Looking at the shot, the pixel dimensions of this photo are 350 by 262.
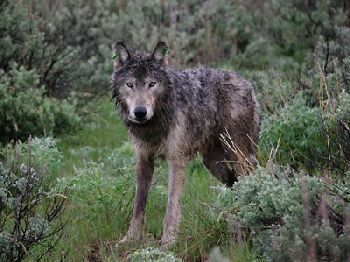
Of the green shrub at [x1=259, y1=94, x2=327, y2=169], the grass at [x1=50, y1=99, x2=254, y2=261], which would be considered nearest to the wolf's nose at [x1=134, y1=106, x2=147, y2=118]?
the grass at [x1=50, y1=99, x2=254, y2=261]

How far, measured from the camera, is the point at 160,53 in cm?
764

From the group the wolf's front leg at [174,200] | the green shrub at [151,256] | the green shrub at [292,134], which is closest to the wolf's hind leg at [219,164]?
the green shrub at [292,134]

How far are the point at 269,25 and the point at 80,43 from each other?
Result: 12.8ft

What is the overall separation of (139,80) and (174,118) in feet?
1.92

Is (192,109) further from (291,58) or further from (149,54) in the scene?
(291,58)

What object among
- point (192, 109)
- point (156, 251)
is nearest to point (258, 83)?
point (192, 109)

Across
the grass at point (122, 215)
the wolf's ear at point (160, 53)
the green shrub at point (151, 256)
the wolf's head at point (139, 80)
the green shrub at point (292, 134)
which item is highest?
the wolf's ear at point (160, 53)

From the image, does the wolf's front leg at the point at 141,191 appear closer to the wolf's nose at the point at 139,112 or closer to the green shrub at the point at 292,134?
the wolf's nose at the point at 139,112

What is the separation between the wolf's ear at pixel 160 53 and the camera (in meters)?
7.61

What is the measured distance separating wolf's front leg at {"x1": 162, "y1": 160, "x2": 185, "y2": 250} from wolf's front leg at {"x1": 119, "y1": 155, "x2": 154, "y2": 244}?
0.29 m

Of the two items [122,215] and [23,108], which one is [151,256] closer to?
[122,215]

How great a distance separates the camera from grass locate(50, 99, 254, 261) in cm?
692

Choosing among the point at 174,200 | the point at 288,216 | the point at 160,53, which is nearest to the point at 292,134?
the point at 174,200

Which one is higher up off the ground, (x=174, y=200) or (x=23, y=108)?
(x=23, y=108)
